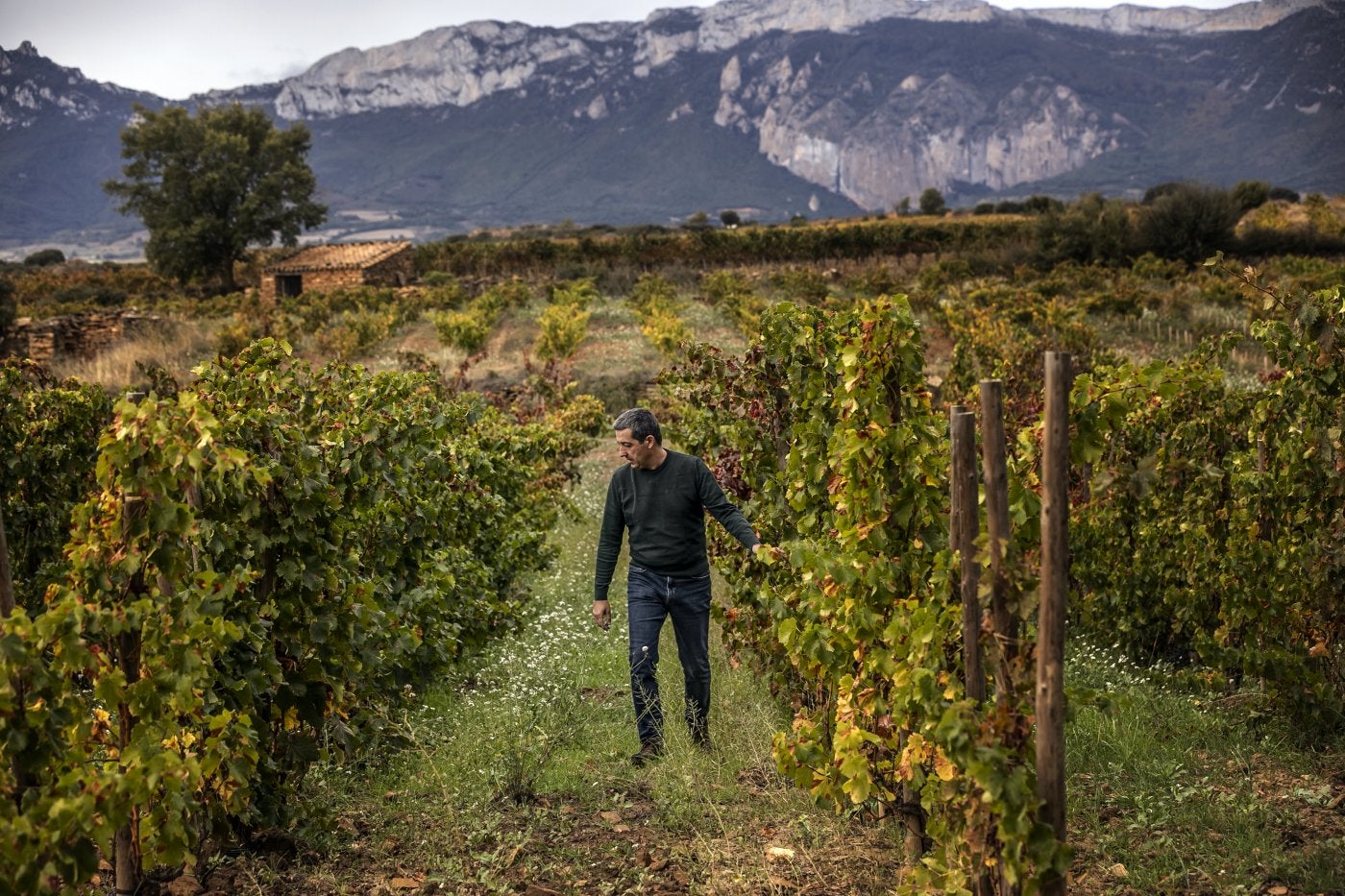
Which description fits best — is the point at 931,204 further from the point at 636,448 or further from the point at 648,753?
the point at 648,753

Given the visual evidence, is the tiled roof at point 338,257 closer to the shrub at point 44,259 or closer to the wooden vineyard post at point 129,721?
the shrub at point 44,259

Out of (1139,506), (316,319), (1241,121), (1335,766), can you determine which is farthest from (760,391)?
(1241,121)

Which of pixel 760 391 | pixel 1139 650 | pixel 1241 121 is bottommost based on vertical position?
pixel 1139 650

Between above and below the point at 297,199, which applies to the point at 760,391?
below

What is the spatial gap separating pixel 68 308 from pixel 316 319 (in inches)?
428

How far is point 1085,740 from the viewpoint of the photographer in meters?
5.00

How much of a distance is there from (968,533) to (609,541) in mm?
2395

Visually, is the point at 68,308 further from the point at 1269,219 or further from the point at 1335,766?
the point at 1269,219

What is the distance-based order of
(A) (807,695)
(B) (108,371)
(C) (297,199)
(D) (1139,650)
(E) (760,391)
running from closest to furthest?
1. (A) (807,695)
2. (E) (760,391)
3. (D) (1139,650)
4. (B) (108,371)
5. (C) (297,199)

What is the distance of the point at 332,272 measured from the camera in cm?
4572

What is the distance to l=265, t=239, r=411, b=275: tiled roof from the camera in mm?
46000

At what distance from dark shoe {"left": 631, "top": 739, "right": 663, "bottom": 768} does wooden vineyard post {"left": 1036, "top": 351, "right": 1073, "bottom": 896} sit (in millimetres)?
2442

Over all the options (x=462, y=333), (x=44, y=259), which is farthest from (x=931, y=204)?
(x=462, y=333)

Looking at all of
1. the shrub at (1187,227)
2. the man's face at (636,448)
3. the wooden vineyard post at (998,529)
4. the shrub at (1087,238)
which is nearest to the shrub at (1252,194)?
the shrub at (1187,227)
